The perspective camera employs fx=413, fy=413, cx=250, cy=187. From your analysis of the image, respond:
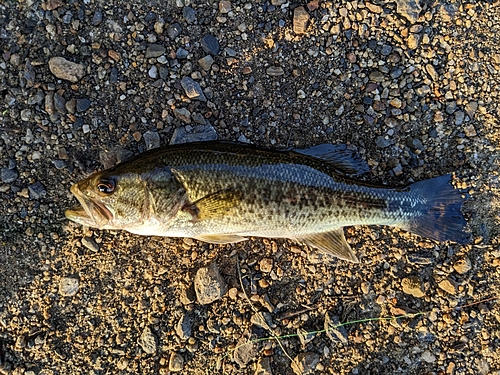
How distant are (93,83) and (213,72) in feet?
4.01

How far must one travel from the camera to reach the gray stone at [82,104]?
417cm

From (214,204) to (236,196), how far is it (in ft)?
0.67

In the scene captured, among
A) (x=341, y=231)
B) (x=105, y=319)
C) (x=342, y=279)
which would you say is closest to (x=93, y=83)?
(x=105, y=319)

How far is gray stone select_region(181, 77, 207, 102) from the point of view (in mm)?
4223

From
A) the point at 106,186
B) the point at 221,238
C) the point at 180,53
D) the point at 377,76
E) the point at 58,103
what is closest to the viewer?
the point at 106,186

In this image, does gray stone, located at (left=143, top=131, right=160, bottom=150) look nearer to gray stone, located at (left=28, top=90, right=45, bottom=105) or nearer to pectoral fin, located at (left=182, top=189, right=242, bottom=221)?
pectoral fin, located at (left=182, top=189, right=242, bottom=221)

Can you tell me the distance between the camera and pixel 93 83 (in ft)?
13.8

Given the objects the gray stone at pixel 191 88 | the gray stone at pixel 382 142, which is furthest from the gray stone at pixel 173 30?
the gray stone at pixel 382 142

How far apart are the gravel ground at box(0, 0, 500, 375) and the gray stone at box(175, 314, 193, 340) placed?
0.11ft

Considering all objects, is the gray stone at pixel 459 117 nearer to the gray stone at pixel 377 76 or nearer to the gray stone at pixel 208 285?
the gray stone at pixel 377 76

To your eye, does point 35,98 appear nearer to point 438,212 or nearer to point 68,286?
point 68,286

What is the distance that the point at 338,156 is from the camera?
4031 millimetres

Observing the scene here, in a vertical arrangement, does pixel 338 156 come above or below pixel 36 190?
above

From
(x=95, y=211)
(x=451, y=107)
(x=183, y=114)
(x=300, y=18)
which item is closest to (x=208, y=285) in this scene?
(x=95, y=211)
